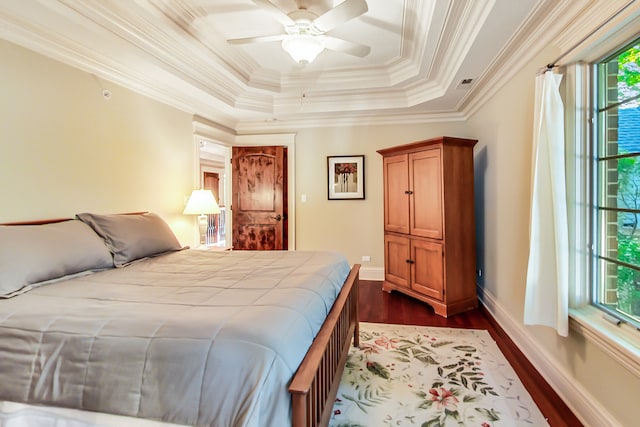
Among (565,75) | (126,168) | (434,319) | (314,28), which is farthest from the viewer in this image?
(434,319)

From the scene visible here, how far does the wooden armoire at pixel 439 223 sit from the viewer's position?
10.8 feet

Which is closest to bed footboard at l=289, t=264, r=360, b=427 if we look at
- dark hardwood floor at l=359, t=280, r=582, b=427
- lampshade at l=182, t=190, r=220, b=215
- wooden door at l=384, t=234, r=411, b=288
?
dark hardwood floor at l=359, t=280, r=582, b=427

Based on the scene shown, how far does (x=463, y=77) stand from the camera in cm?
308

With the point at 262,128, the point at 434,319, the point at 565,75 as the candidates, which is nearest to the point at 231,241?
the point at 262,128

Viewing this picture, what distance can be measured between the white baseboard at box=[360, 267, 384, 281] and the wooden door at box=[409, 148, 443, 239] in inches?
47.3

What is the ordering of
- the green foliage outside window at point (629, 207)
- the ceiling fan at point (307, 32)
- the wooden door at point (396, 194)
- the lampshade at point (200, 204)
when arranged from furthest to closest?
the wooden door at point (396, 194) → the lampshade at point (200, 204) → the ceiling fan at point (307, 32) → the green foliage outside window at point (629, 207)

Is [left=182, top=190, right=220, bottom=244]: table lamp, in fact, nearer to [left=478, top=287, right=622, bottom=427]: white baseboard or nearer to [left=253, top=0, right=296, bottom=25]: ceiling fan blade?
[left=253, top=0, right=296, bottom=25]: ceiling fan blade

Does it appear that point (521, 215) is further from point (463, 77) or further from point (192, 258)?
point (192, 258)

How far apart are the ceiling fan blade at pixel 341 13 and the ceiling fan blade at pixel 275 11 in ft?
0.73

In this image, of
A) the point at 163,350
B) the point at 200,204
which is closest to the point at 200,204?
the point at 200,204

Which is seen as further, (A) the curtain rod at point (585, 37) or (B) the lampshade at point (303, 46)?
(B) the lampshade at point (303, 46)

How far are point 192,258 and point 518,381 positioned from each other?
8.35 feet

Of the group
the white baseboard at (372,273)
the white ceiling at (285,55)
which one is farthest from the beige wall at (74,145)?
the white baseboard at (372,273)

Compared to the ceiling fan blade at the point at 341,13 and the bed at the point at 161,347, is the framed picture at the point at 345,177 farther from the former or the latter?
the bed at the point at 161,347
